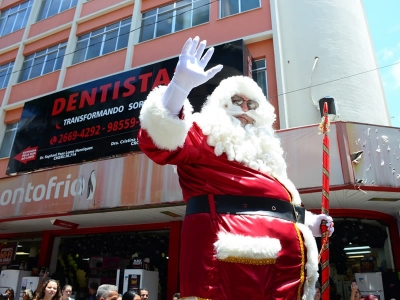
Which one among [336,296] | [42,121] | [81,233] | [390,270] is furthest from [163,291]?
[42,121]

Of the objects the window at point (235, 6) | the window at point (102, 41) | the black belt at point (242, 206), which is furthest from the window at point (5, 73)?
the black belt at point (242, 206)

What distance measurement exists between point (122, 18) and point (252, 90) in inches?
393

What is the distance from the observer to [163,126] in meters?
1.74

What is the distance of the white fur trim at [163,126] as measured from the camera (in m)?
1.75

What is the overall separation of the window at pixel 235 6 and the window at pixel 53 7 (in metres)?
6.02

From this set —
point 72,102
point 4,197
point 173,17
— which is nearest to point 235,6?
point 173,17

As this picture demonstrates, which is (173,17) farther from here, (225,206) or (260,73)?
(225,206)

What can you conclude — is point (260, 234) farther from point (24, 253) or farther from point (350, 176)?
point (24, 253)

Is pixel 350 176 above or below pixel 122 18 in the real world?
below

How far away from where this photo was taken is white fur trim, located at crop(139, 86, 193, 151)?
1746 mm

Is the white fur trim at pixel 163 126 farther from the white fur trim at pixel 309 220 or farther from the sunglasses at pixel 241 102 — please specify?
the white fur trim at pixel 309 220

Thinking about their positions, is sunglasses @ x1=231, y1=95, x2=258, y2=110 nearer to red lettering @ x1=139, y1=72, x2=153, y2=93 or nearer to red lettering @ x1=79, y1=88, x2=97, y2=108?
red lettering @ x1=139, y1=72, x2=153, y2=93

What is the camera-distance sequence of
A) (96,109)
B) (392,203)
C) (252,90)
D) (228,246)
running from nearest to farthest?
(228,246)
(252,90)
(392,203)
(96,109)

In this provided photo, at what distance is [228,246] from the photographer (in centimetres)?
169
